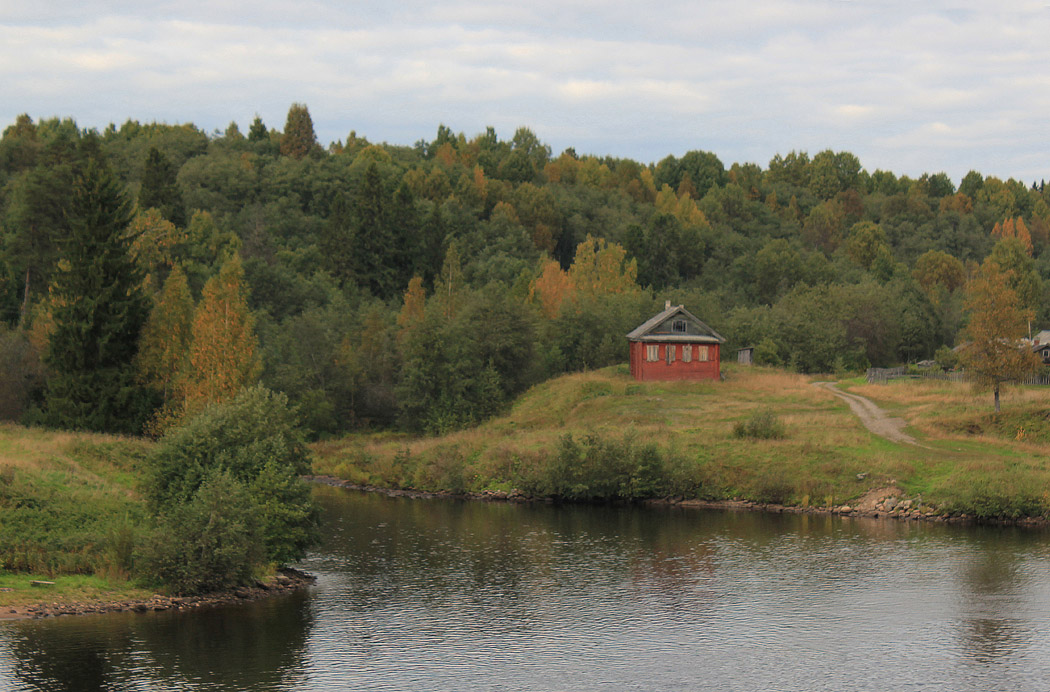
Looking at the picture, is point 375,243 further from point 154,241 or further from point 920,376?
point 920,376

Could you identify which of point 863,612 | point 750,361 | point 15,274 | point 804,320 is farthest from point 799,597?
point 15,274

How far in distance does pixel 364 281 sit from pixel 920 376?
69308 mm

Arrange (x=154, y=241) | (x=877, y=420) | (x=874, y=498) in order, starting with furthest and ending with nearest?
(x=154, y=241) → (x=877, y=420) → (x=874, y=498)

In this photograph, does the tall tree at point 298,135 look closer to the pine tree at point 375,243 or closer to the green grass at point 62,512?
the pine tree at point 375,243

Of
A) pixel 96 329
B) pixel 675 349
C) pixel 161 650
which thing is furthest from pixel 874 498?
pixel 96 329

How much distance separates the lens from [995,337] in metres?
66.5

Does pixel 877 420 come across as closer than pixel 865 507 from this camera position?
No

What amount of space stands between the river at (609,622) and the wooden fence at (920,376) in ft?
102

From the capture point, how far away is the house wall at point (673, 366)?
3455 inches

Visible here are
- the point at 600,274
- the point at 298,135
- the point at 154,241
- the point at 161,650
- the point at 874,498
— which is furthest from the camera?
the point at 298,135

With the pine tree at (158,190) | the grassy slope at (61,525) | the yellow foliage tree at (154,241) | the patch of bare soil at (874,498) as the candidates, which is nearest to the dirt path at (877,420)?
the patch of bare soil at (874,498)

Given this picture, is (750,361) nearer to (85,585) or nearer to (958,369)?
(958,369)

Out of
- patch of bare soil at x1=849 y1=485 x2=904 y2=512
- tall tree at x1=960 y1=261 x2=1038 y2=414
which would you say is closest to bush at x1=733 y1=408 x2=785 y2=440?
patch of bare soil at x1=849 y1=485 x2=904 y2=512

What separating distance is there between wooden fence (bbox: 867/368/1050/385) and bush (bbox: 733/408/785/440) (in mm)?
21449
